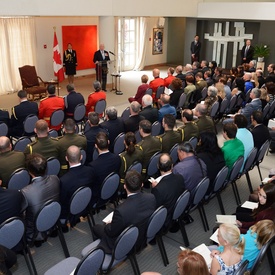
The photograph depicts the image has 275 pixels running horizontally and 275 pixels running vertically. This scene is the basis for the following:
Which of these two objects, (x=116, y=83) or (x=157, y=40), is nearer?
(x=116, y=83)

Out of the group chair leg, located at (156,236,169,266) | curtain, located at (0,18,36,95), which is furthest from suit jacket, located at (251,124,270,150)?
curtain, located at (0,18,36,95)

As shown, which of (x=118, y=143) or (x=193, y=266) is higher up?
(x=193, y=266)

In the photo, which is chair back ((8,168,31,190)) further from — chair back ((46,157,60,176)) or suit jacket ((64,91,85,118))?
suit jacket ((64,91,85,118))

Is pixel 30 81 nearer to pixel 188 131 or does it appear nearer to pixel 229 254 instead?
pixel 188 131

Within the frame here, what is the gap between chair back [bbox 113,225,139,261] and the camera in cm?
316

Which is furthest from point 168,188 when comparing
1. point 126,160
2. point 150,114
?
point 150,114

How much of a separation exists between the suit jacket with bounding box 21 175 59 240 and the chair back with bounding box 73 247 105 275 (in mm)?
1155

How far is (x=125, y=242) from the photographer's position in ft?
10.7

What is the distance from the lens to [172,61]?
19828mm

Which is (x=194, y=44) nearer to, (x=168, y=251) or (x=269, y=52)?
(x=269, y=52)

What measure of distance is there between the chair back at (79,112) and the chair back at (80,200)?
3820mm

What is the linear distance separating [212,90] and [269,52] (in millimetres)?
8364

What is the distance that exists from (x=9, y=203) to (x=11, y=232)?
408mm

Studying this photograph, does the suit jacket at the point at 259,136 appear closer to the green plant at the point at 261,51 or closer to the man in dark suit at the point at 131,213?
the man in dark suit at the point at 131,213
